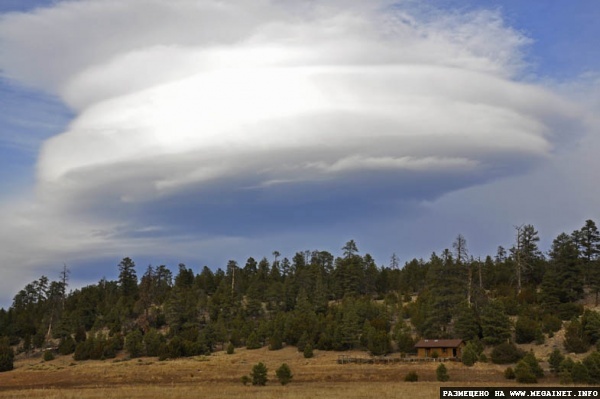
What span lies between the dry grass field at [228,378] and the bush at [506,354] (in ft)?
8.95

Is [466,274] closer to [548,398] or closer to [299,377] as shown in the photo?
[299,377]

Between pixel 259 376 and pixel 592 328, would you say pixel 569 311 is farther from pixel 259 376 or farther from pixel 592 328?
pixel 259 376

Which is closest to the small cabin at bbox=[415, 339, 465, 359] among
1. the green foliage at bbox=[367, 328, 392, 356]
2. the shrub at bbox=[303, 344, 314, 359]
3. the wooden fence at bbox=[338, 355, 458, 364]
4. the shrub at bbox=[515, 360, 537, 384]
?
the wooden fence at bbox=[338, 355, 458, 364]

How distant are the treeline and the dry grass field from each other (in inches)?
197

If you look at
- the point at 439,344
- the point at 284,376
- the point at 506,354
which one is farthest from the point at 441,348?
the point at 284,376

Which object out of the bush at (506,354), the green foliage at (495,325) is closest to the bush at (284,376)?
the bush at (506,354)

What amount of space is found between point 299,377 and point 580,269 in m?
55.0

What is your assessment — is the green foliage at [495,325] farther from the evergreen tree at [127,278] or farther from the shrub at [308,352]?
the evergreen tree at [127,278]

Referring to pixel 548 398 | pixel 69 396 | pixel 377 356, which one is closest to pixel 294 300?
pixel 377 356

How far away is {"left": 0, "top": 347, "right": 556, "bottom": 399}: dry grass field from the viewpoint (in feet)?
158

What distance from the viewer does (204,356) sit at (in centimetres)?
8956

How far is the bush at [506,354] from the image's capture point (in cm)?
7162

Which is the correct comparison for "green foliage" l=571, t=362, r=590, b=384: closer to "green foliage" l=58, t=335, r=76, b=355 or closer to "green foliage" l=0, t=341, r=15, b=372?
"green foliage" l=0, t=341, r=15, b=372

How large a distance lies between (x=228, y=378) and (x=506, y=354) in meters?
33.6
